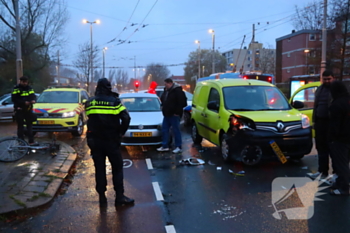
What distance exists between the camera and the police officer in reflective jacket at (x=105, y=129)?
4.75 m

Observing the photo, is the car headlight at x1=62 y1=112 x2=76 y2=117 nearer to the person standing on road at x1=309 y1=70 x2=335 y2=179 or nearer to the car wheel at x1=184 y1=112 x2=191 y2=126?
the car wheel at x1=184 y1=112 x2=191 y2=126

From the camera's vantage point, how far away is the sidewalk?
4945mm

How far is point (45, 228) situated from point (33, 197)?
110 cm

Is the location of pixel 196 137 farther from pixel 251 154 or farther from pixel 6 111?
pixel 6 111

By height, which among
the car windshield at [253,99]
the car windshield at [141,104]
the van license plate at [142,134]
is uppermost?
the car windshield at [253,99]

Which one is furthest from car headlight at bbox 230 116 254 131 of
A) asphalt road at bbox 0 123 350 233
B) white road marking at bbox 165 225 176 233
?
white road marking at bbox 165 225 176 233

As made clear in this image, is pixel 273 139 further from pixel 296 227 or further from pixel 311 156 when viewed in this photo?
pixel 296 227

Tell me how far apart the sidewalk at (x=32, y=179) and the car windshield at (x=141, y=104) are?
2436 mm

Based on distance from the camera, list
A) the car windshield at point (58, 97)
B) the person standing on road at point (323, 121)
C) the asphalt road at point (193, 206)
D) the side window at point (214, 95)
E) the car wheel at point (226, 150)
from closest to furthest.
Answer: the asphalt road at point (193, 206) < the person standing on road at point (323, 121) < the car wheel at point (226, 150) < the side window at point (214, 95) < the car windshield at point (58, 97)

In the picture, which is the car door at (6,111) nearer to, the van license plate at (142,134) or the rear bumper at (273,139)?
the van license plate at (142,134)

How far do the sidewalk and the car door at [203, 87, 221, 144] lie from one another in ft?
11.4

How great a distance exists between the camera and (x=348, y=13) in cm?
2430

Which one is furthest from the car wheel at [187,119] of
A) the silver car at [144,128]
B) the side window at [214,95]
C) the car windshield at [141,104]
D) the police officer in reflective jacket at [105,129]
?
the police officer in reflective jacket at [105,129]

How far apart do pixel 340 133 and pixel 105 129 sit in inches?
144
